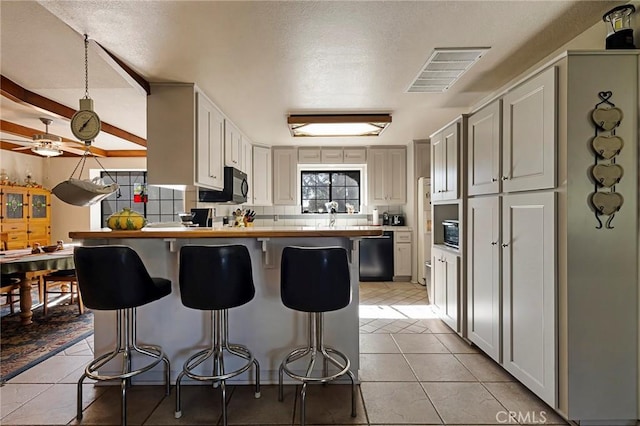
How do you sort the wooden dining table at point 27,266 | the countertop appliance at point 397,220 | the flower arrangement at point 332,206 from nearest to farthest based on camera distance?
the wooden dining table at point 27,266 → the flower arrangement at point 332,206 → the countertop appliance at point 397,220

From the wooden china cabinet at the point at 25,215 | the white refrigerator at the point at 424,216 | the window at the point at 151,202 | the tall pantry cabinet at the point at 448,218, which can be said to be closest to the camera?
the tall pantry cabinet at the point at 448,218

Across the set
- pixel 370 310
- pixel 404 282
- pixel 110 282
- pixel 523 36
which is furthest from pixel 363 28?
pixel 404 282

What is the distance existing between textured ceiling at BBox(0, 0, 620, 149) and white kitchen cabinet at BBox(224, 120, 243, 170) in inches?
25.4

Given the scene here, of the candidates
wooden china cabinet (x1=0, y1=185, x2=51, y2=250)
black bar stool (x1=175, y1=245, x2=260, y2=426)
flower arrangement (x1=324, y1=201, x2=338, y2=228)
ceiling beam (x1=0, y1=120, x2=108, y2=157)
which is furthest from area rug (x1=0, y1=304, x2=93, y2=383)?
flower arrangement (x1=324, y1=201, x2=338, y2=228)

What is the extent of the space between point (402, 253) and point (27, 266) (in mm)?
4849

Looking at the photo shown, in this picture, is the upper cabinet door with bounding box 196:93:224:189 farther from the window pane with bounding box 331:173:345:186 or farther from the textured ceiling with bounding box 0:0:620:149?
the window pane with bounding box 331:173:345:186

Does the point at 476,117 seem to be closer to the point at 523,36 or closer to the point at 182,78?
the point at 523,36

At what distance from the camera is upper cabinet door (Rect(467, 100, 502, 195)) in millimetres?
2404

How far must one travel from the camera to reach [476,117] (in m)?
2.71

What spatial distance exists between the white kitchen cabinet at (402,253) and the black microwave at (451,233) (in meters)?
1.91

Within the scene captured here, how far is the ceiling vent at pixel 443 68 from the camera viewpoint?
2344 millimetres

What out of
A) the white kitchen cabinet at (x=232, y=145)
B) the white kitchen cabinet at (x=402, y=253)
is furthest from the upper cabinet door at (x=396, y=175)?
the white kitchen cabinet at (x=232, y=145)

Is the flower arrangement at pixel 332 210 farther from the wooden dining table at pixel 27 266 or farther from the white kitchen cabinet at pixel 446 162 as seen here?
the wooden dining table at pixel 27 266

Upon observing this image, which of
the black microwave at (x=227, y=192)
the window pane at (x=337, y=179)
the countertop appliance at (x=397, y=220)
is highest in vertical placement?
the window pane at (x=337, y=179)
